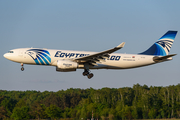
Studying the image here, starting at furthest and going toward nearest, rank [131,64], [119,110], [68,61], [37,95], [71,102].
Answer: [37,95]
[71,102]
[119,110]
[131,64]
[68,61]

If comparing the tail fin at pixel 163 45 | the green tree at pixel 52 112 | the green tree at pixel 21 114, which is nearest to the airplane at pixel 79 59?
the tail fin at pixel 163 45

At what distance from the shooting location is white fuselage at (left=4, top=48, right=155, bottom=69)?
127 ft

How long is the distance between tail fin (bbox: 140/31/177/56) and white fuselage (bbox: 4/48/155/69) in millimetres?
1736

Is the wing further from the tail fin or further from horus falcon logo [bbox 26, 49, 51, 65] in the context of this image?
the tail fin

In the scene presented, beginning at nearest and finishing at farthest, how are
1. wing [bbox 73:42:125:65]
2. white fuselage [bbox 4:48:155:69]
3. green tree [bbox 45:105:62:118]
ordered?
wing [bbox 73:42:125:65] < white fuselage [bbox 4:48:155:69] < green tree [bbox 45:105:62:118]

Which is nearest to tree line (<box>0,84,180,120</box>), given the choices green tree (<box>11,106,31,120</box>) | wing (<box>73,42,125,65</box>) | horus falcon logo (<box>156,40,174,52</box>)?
green tree (<box>11,106,31,120</box>)

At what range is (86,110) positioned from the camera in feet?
242

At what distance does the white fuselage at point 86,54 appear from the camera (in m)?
38.8

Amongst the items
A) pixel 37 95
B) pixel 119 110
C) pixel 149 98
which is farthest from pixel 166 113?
pixel 37 95

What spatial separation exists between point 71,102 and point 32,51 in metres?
73.2

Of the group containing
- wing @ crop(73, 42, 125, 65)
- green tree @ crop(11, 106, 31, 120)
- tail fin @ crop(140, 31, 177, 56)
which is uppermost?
tail fin @ crop(140, 31, 177, 56)

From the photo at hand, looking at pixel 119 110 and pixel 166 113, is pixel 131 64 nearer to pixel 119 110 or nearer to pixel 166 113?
pixel 119 110

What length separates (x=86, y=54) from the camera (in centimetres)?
3988

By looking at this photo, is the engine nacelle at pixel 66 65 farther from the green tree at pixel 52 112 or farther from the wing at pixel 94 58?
the green tree at pixel 52 112
